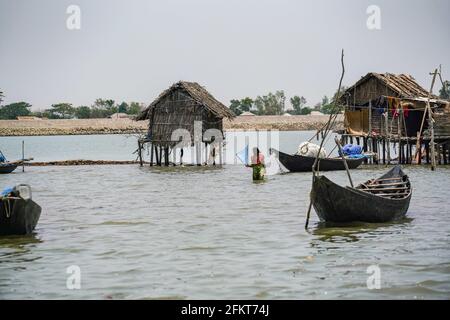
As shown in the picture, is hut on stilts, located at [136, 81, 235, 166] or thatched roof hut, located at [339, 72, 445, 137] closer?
thatched roof hut, located at [339, 72, 445, 137]

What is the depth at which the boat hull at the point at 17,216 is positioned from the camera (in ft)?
39.3

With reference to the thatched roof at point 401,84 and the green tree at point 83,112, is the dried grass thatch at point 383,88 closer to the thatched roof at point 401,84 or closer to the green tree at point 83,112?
the thatched roof at point 401,84

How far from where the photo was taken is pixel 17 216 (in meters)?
12.3

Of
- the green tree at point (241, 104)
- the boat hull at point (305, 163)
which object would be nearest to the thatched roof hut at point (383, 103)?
the boat hull at point (305, 163)

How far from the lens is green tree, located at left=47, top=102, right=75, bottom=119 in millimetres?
106688

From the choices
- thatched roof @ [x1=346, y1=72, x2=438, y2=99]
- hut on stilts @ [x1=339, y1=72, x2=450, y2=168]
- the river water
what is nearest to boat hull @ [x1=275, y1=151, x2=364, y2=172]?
hut on stilts @ [x1=339, y1=72, x2=450, y2=168]

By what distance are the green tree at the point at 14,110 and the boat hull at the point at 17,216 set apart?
95.6m

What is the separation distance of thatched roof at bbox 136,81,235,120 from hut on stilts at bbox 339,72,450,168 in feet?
16.3

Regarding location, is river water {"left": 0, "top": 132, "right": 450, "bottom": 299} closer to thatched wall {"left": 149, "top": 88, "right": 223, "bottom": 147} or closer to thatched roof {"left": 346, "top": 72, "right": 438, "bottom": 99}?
thatched roof {"left": 346, "top": 72, "right": 438, "bottom": 99}

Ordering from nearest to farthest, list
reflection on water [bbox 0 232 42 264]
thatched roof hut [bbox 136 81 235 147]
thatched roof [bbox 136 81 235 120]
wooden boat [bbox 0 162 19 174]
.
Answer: reflection on water [bbox 0 232 42 264] → wooden boat [bbox 0 162 19 174] → thatched roof [bbox 136 81 235 120] → thatched roof hut [bbox 136 81 235 147]

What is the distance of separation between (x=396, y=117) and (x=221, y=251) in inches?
763

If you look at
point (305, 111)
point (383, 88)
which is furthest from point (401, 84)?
point (305, 111)
